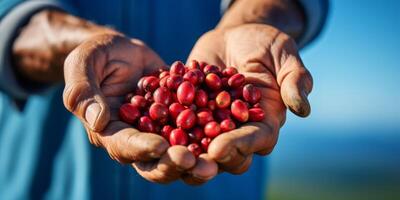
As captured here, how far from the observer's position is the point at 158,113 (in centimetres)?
141

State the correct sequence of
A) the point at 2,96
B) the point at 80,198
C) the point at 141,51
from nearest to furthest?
1. the point at 141,51
2. the point at 80,198
3. the point at 2,96

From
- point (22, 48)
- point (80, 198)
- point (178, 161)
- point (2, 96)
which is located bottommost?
point (80, 198)

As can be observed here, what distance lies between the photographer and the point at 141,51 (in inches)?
63.9

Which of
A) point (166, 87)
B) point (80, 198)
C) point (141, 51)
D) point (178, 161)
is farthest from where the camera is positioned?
point (80, 198)

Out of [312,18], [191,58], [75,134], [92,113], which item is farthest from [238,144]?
[312,18]

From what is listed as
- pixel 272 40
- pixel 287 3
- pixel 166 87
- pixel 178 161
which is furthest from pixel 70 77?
pixel 287 3

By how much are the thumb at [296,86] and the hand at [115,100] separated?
288mm

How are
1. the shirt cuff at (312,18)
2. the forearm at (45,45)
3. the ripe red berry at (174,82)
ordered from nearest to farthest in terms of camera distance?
1. the ripe red berry at (174,82)
2. the forearm at (45,45)
3. the shirt cuff at (312,18)

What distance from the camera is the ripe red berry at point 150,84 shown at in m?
1.50

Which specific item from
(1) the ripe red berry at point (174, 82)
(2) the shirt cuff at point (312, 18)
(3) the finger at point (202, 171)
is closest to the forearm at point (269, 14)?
(2) the shirt cuff at point (312, 18)

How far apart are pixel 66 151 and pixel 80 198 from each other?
16 centimetres

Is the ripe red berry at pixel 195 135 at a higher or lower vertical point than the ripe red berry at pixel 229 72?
lower

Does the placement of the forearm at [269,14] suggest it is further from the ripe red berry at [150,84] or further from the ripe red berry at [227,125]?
the ripe red berry at [227,125]

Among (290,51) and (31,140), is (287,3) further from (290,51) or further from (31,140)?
(31,140)
